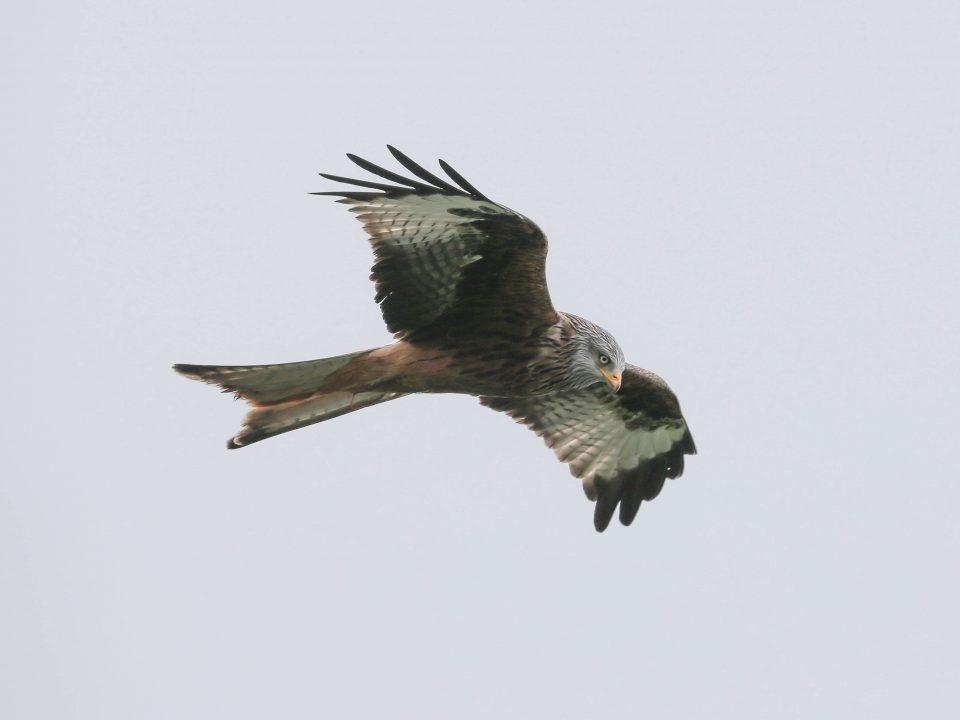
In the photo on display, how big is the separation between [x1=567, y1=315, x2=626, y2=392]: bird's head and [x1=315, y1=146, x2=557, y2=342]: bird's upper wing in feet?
0.97

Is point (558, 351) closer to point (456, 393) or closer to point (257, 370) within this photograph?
point (456, 393)

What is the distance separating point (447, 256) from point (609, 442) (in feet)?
8.74

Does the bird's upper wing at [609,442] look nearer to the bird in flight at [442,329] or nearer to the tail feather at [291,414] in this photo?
the bird in flight at [442,329]

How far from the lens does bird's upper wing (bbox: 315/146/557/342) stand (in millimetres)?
8117

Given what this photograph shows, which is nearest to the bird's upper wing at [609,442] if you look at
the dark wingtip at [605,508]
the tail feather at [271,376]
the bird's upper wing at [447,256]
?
the dark wingtip at [605,508]

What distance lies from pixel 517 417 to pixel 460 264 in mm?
2308

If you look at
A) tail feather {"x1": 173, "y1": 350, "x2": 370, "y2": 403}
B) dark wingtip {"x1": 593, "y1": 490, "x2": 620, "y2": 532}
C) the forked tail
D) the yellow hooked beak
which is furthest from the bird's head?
dark wingtip {"x1": 593, "y1": 490, "x2": 620, "y2": 532}

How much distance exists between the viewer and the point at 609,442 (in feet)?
34.8

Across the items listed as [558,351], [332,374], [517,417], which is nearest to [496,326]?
[558,351]

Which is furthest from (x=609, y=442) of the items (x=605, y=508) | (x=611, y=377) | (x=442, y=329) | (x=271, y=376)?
(x=271, y=376)

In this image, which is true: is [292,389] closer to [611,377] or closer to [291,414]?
[291,414]

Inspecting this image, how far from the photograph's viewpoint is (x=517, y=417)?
10.6 metres

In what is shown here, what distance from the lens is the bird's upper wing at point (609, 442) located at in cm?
1054

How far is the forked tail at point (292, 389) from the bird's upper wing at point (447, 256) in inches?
16.8
